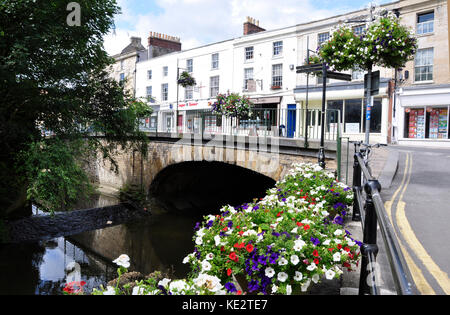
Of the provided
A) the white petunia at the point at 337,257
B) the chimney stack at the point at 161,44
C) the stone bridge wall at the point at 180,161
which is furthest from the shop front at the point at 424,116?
the chimney stack at the point at 161,44

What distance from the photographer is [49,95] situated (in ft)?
32.0

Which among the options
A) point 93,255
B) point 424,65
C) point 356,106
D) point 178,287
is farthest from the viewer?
point 356,106

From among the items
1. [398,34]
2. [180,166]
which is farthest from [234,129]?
[398,34]

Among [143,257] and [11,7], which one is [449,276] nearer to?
[143,257]

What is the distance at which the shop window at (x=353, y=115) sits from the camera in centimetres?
2031

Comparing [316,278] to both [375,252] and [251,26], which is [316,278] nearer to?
[375,252]

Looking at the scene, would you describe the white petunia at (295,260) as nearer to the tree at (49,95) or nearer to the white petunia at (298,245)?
the white petunia at (298,245)

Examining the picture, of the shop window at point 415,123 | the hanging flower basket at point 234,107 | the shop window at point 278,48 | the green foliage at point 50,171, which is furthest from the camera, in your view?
the shop window at point 278,48

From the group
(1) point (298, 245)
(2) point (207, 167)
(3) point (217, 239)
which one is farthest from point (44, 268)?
(1) point (298, 245)

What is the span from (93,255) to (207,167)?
6.70 metres

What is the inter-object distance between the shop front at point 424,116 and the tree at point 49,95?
638 inches

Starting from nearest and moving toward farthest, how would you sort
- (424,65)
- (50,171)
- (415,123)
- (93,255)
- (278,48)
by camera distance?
(50,171) < (93,255) < (424,65) < (415,123) < (278,48)

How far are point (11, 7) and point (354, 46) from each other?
8.94m

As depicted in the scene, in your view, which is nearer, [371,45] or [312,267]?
[312,267]
